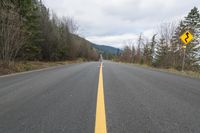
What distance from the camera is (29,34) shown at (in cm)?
1488

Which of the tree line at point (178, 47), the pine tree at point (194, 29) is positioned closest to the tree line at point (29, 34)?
the tree line at point (178, 47)

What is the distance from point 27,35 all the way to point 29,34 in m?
0.21

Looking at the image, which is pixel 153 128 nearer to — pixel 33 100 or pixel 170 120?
pixel 170 120

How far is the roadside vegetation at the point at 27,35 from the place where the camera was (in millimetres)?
11348

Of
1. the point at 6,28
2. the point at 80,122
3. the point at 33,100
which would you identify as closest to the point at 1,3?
the point at 6,28

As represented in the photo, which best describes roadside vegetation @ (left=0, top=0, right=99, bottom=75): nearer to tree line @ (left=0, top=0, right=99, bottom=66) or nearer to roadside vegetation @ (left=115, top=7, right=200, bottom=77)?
tree line @ (left=0, top=0, right=99, bottom=66)

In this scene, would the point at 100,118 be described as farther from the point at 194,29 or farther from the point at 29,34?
the point at 194,29

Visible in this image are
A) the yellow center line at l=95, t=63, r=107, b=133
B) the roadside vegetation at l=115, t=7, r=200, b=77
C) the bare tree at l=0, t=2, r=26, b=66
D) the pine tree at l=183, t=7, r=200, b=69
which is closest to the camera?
the yellow center line at l=95, t=63, r=107, b=133

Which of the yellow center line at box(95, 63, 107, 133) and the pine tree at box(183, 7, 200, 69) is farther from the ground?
the pine tree at box(183, 7, 200, 69)

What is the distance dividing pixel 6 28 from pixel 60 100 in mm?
10506

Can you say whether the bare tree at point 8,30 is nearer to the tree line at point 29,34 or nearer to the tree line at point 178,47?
the tree line at point 29,34

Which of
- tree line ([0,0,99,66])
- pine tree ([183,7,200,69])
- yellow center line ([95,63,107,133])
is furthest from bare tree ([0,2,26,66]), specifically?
pine tree ([183,7,200,69])

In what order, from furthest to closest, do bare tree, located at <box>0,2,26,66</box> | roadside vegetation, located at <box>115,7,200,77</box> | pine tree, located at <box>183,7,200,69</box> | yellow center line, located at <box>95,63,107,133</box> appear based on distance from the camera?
1. pine tree, located at <box>183,7,200,69</box>
2. roadside vegetation, located at <box>115,7,200,77</box>
3. bare tree, located at <box>0,2,26,66</box>
4. yellow center line, located at <box>95,63,107,133</box>

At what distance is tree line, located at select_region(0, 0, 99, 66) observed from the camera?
1138cm
